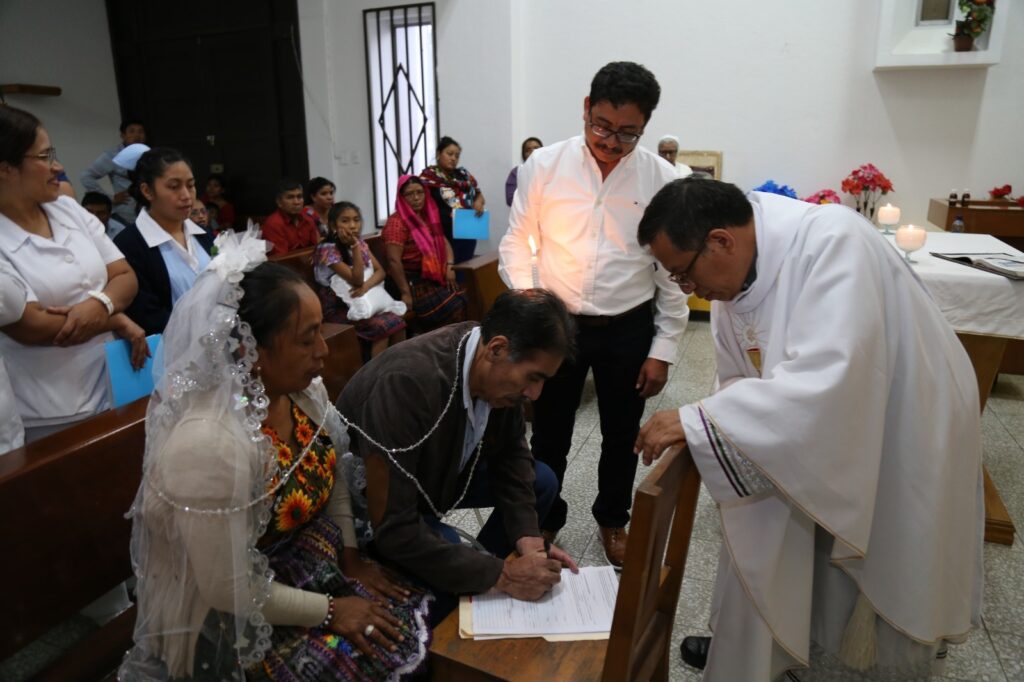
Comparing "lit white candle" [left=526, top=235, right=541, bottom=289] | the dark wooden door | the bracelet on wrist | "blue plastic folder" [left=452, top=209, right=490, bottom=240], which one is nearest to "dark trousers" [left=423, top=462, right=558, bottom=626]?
the bracelet on wrist

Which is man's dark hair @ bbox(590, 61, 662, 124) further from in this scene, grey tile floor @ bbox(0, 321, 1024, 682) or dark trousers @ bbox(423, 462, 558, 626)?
grey tile floor @ bbox(0, 321, 1024, 682)

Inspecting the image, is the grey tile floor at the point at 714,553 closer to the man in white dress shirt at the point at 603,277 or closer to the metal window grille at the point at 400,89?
the man in white dress shirt at the point at 603,277

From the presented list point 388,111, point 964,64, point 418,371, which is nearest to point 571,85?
point 388,111

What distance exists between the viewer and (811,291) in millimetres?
1176

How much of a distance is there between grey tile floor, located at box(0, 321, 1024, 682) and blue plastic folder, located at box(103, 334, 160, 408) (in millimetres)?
689

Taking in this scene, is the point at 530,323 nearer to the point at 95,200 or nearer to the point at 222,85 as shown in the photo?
the point at 95,200

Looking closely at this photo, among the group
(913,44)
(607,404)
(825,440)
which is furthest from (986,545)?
(913,44)

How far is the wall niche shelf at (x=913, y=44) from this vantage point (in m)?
4.44

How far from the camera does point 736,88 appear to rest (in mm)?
5133

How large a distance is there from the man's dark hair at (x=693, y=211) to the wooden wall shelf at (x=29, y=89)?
294 inches

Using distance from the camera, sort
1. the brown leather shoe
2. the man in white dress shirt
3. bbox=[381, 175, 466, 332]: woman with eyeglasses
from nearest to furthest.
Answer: the man in white dress shirt < the brown leather shoe < bbox=[381, 175, 466, 332]: woman with eyeglasses

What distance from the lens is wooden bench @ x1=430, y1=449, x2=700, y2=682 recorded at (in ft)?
3.15

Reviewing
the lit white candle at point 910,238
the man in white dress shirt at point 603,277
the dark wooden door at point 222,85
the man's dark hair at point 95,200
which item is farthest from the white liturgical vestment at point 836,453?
the dark wooden door at point 222,85

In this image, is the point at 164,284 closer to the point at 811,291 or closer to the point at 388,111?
the point at 811,291
